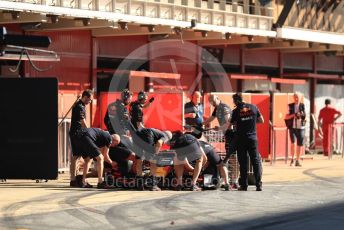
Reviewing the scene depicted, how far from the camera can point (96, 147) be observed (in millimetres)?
17094

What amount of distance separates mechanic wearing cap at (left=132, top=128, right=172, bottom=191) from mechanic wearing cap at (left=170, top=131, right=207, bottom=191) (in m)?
0.39

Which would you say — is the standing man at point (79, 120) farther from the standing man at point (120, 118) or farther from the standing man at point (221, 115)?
the standing man at point (221, 115)

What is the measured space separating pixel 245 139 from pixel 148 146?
1756 mm

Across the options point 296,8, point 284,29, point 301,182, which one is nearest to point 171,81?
point 284,29

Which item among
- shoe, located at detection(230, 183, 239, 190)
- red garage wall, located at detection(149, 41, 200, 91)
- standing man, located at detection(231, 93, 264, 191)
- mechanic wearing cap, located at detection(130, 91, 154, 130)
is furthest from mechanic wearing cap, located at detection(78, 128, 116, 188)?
red garage wall, located at detection(149, 41, 200, 91)

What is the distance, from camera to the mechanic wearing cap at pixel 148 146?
17.1 meters

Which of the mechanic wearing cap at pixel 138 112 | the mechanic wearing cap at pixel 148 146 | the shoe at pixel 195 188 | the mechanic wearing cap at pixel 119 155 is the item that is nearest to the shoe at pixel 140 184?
the mechanic wearing cap at pixel 148 146

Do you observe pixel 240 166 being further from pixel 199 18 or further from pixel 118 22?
pixel 199 18

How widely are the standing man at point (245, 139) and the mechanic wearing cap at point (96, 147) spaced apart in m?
2.27

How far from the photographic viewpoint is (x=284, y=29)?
95.2 feet

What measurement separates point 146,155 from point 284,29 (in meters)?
12.7

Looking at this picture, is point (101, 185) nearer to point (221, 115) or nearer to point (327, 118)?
point (221, 115)

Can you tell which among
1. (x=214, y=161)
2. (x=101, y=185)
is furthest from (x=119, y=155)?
(x=214, y=161)

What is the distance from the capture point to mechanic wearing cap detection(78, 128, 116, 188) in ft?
56.1
